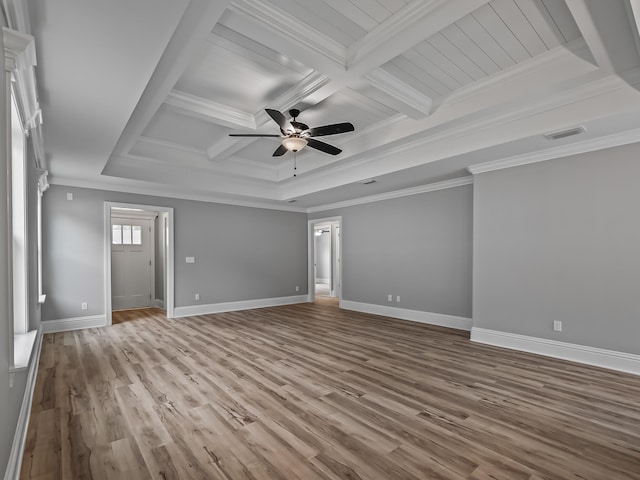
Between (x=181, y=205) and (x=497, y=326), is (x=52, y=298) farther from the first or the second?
(x=497, y=326)

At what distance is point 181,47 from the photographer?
238 cm

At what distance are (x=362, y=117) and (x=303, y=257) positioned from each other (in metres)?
5.00

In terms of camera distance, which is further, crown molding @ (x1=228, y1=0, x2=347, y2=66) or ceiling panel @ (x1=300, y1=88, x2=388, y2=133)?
ceiling panel @ (x1=300, y1=88, x2=388, y2=133)

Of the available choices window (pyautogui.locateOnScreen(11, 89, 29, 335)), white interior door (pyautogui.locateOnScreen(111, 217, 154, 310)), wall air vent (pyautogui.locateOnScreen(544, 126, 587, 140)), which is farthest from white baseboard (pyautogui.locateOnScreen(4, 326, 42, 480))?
white interior door (pyautogui.locateOnScreen(111, 217, 154, 310))

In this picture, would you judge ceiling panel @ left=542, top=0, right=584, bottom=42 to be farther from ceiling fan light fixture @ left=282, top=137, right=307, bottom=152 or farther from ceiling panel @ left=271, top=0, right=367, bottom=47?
ceiling fan light fixture @ left=282, top=137, right=307, bottom=152

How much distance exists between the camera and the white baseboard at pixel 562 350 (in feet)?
11.1

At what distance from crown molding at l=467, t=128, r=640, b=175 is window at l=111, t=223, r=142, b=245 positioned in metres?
7.37

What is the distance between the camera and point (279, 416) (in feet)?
8.02

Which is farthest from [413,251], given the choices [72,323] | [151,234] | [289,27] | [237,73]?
[151,234]

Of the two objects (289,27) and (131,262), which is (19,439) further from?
(131,262)

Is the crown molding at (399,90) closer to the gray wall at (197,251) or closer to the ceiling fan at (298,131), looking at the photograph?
the ceiling fan at (298,131)

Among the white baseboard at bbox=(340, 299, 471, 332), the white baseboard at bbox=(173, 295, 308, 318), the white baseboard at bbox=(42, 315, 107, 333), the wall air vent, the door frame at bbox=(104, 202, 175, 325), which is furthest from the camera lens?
the white baseboard at bbox=(173, 295, 308, 318)

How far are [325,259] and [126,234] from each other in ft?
25.1

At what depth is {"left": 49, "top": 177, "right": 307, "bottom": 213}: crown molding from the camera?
18.0ft
